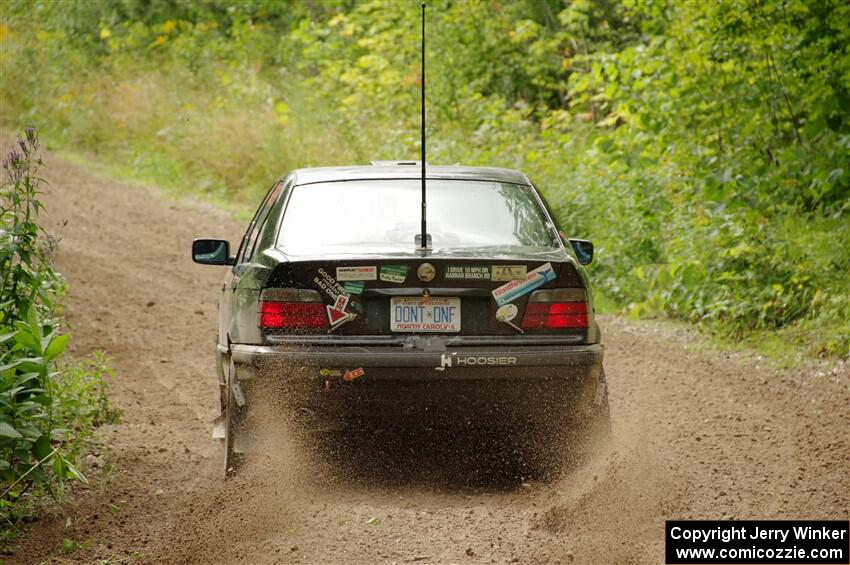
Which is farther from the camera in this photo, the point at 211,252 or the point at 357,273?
the point at 211,252

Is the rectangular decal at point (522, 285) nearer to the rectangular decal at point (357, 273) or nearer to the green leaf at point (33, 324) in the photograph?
the rectangular decal at point (357, 273)

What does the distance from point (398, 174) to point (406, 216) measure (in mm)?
498

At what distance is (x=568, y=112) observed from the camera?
17312mm

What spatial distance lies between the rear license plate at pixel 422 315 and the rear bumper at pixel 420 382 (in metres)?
0.12

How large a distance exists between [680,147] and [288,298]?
7.12 metres

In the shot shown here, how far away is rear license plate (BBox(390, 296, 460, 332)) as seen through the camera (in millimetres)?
5238

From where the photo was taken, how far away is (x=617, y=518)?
494cm

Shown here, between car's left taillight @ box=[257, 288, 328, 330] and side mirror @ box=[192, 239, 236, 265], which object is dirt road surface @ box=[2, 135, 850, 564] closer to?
car's left taillight @ box=[257, 288, 328, 330]

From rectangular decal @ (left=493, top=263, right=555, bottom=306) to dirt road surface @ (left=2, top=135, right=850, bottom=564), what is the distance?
0.93 m

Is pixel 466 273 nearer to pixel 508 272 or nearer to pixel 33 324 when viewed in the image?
pixel 508 272

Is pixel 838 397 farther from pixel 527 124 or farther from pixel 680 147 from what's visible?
pixel 527 124

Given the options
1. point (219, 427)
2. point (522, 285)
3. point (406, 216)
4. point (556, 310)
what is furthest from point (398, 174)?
point (219, 427)

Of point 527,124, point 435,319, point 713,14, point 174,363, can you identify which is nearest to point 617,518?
point 435,319

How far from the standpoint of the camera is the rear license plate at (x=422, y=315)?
17.2 ft
